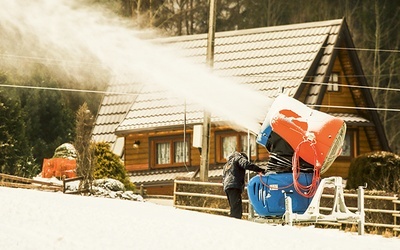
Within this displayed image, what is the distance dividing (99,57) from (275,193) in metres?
27.9

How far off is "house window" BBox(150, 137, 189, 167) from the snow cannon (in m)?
21.3

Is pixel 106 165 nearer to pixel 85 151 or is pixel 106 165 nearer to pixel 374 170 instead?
pixel 85 151

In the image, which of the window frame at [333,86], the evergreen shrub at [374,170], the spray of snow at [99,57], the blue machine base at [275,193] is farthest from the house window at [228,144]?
the blue machine base at [275,193]

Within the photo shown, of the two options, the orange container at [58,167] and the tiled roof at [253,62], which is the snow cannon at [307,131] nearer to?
the tiled roof at [253,62]

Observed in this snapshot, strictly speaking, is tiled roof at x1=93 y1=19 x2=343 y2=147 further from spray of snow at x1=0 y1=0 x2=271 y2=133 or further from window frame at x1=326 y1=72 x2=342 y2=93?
window frame at x1=326 y1=72 x2=342 y2=93

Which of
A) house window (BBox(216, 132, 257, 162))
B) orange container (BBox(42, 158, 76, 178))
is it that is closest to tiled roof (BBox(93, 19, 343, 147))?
house window (BBox(216, 132, 257, 162))

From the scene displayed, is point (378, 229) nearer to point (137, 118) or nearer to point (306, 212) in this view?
point (306, 212)

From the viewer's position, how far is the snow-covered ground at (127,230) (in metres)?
21.5

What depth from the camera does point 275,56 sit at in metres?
48.5

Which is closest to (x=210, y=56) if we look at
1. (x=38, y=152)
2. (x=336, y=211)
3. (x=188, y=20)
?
(x=336, y=211)

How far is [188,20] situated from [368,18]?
29.8ft

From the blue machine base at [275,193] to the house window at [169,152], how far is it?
70.4ft

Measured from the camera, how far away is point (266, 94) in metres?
46.5

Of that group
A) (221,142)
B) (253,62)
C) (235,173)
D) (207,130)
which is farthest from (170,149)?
(235,173)
